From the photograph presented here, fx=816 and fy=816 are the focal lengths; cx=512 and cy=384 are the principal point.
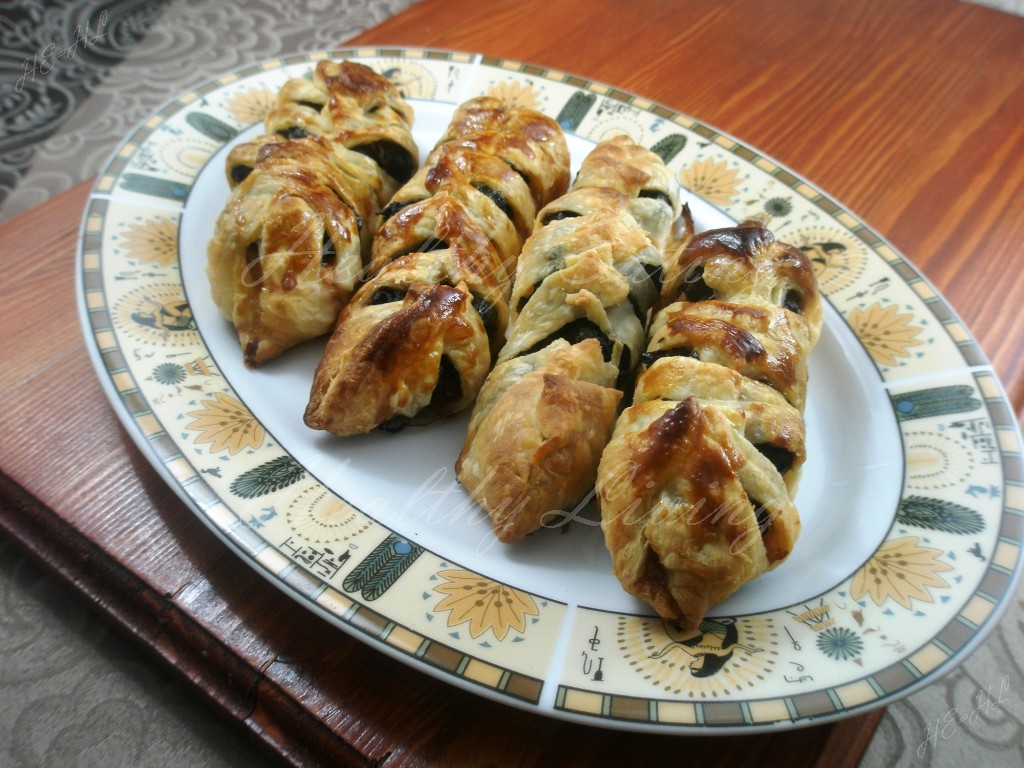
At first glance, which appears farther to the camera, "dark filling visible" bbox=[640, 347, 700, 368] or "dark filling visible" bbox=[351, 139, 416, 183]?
"dark filling visible" bbox=[351, 139, 416, 183]

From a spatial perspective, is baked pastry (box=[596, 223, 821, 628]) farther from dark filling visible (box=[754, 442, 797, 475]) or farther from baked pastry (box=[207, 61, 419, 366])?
baked pastry (box=[207, 61, 419, 366])

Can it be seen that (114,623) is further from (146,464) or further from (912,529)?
(912,529)

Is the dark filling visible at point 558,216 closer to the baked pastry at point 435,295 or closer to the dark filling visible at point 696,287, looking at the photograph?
the baked pastry at point 435,295

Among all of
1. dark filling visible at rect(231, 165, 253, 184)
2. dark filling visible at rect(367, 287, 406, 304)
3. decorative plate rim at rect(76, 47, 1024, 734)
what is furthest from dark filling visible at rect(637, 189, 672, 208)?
dark filling visible at rect(231, 165, 253, 184)

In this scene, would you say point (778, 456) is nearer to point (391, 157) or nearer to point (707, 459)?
point (707, 459)

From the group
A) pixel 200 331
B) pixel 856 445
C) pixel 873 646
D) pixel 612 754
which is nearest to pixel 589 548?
pixel 612 754

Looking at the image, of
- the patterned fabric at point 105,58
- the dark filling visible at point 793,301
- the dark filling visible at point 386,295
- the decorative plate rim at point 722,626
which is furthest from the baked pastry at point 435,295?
the patterned fabric at point 105,58
